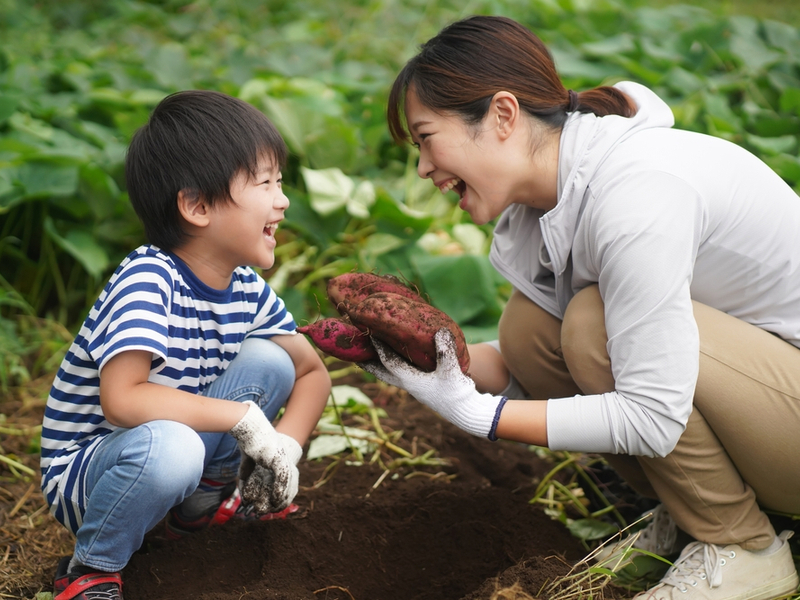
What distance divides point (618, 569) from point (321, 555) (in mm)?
620

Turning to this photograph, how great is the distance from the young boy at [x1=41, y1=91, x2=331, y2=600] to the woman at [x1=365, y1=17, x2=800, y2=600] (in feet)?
1.03

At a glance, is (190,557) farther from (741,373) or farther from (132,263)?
(741,373)

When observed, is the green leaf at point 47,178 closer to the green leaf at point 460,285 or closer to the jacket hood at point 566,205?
the green leaf at point 460,285

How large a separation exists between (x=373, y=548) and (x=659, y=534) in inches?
24.9

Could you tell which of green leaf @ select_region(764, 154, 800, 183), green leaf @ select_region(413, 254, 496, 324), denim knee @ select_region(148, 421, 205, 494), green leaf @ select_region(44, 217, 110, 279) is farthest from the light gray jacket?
green leaf @ select_region(44, 217, 110, 279)

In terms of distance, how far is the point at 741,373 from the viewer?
1431mm

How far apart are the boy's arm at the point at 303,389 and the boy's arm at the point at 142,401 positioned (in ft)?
0.75

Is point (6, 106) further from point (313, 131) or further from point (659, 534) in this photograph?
point (659, 534)

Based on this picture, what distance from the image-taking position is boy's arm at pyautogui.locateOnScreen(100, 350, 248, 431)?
1337 millimetres

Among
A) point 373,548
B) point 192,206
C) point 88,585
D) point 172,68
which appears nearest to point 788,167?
point 373,548

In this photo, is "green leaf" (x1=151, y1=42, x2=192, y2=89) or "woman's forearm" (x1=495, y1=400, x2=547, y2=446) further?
"green leaf" (x1=151, y1=42, x2=192, y2=89)

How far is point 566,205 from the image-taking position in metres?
1.51

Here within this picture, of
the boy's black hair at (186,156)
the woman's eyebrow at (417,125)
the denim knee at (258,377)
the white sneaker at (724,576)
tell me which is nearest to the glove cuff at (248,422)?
the denim knee at (258,377)

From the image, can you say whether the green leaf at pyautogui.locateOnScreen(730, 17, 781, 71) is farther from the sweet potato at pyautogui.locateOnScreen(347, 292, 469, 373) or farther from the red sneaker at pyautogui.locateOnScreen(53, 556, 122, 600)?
the red sneaker at pyautogui.locateOnScreen(53, 556, 122, 600)
